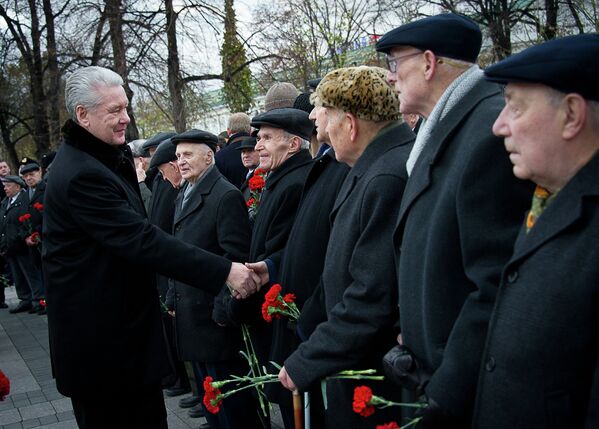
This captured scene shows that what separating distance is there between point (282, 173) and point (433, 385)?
2.25 m

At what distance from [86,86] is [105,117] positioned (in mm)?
207

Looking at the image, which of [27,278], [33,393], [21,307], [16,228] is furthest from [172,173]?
[21,307]

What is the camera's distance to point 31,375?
7.28 m

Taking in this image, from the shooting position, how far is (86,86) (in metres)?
3.71

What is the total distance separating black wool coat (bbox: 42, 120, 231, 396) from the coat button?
2199mm

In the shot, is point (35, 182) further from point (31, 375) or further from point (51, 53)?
point (51, 53)

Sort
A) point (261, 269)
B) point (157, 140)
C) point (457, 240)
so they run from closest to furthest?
point (457, 240) → point (261, 269) → point (157, 140)

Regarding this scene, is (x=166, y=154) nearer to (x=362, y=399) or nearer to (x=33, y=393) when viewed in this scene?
(x=33, y=393)

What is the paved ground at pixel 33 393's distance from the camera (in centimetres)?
562

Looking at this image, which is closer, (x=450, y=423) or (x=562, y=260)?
(x=562, y=260)

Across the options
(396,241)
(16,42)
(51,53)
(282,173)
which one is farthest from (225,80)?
(396,241)

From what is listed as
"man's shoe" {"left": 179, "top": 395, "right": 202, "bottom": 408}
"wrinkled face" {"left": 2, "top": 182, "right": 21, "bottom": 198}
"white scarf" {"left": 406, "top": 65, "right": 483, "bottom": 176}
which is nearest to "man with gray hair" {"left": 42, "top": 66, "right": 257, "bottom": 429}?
"white scarf" {"left": 406, "top": 65, "right": 483, "bottom": 176}

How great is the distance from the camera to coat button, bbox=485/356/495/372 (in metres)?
1.89

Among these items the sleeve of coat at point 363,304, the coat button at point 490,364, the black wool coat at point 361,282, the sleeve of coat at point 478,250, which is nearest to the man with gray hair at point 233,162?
the black wool coat at point 361,282
